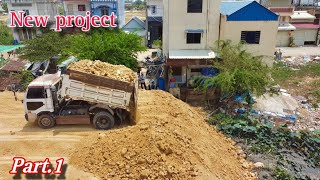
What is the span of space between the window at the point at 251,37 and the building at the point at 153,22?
62.1 feet

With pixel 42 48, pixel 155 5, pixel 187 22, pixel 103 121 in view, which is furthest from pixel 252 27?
pixel 155 5

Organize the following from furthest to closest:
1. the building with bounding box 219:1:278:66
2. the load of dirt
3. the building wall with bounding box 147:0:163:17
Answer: the building wall with bounding box 147:0:163:17 → the building with bounding box 219:1:278:66 → the load of dirt

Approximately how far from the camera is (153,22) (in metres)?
37.6

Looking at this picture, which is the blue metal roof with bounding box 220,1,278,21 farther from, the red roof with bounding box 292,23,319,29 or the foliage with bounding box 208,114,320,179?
the red roof with bounding box 292,23,319,29

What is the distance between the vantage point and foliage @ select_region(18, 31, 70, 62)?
74.2 feet

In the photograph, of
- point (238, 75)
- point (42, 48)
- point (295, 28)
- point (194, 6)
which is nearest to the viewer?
point (238, 75)

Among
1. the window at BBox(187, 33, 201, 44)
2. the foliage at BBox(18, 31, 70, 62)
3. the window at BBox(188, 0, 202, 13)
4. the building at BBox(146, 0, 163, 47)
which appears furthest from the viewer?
the building at BBox(146, 0, 163, 47)

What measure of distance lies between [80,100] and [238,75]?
8.44 metres

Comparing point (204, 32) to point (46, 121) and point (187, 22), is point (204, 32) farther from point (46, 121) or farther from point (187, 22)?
point (46, 121)

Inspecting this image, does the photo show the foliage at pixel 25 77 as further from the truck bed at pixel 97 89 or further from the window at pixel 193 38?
the window at pixel 193 38

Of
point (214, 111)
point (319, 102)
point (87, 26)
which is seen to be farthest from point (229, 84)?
point (87, 26)

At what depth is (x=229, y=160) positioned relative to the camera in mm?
12297

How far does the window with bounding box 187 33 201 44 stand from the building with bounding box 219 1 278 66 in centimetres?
156

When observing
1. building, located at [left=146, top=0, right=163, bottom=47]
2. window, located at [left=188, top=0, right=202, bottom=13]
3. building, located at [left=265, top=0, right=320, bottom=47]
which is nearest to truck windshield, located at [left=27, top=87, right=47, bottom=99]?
window, located at [left=188, top=0, right=202, bottom=13]
